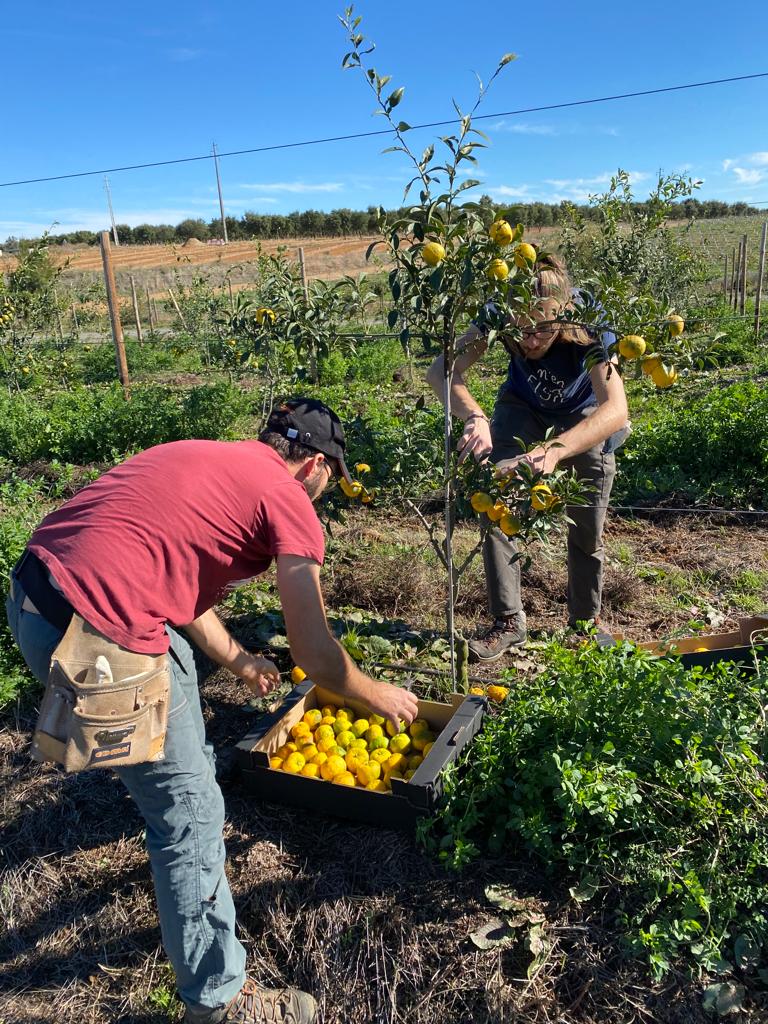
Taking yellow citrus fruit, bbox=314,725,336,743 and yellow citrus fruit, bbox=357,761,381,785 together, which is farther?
yellow citrus fruit, bbox=314,725,336,743

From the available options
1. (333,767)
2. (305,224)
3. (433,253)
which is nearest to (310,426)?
(433,253)

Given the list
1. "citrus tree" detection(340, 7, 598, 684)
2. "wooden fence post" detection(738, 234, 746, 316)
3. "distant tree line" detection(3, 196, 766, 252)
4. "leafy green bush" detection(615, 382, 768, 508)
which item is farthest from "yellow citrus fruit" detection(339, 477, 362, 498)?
"distant tree line" detection(3, 196, 766, 252)

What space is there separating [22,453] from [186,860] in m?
6.77

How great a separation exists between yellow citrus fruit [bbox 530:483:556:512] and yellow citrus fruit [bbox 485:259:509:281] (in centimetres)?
66

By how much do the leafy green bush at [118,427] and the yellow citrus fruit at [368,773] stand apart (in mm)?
5354

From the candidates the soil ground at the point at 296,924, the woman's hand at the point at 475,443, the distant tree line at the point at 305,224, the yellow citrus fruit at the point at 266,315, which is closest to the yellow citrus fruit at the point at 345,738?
the soil ground at the point at 296,924

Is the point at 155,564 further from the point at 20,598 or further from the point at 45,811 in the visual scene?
the point at 45,811

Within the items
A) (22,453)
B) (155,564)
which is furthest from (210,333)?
(155,564)

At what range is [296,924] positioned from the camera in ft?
7.33

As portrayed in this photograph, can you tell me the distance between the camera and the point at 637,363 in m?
2.21

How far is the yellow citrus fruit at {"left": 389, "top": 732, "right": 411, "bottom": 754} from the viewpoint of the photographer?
2633 millimetres

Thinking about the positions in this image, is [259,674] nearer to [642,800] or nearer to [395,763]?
[395,763]

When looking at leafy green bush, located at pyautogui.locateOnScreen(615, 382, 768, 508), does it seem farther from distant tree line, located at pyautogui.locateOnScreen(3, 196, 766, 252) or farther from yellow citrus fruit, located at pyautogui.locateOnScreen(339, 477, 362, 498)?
distant tree line, located at pyautogui.locateOnScreen(3, 196, 766, 252)

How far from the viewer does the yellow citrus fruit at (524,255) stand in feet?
7.17
